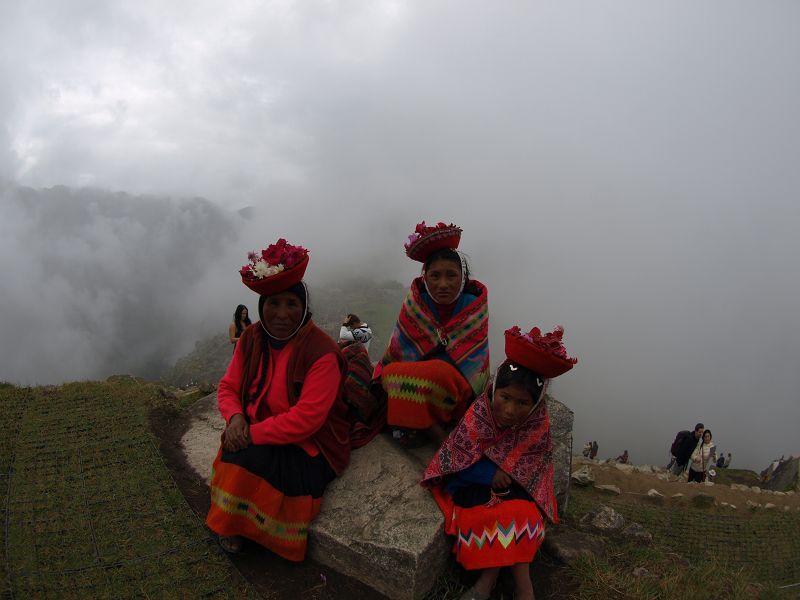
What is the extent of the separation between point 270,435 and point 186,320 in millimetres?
128913

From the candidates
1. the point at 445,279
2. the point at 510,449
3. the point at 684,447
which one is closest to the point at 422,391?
the point at 510,449

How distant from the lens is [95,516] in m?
3.97

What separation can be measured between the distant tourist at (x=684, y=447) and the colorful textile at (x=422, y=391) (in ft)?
36.4

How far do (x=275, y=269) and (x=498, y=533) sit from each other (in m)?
2.37

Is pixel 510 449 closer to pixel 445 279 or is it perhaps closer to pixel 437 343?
pixel 437 343

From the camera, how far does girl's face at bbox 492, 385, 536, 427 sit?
3.32 metres

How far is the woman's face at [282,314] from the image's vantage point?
11.9 ft

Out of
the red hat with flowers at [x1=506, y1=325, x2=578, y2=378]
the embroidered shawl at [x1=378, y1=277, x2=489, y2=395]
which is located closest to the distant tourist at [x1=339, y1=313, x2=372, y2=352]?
the embroidered shawl at [x1=378, y1=277, x2=489, y2=395]

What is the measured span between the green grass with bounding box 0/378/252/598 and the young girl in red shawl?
1584 millimetres

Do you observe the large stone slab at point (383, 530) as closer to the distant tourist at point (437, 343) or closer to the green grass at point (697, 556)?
the distant tourist at point (437, 343)

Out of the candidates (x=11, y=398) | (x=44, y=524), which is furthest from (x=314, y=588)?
(x=11, y=398)

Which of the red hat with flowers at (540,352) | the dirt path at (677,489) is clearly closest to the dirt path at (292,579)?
the red hat with flowers at (540,352)

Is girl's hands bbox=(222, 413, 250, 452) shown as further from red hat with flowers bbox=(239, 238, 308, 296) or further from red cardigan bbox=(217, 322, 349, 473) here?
red hat with flowers bbox=(239, 238, 308, 296)

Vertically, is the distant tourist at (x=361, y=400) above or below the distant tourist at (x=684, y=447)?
above
